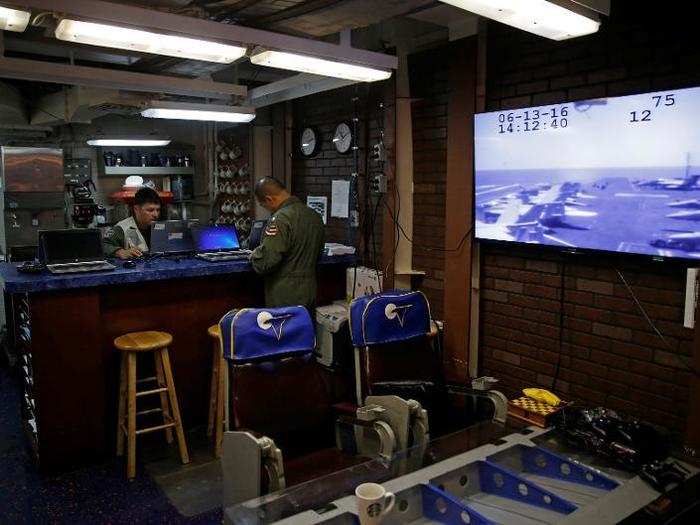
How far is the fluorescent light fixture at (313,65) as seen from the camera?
290cm

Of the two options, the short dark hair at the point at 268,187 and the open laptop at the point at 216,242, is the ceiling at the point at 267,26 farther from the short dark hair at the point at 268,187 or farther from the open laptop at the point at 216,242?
the open laptop at the point at 216,242

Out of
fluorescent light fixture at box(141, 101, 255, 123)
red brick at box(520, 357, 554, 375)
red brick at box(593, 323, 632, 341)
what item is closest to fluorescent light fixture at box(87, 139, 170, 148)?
fluorescent light fixture at box(141, 101, 255, 123)

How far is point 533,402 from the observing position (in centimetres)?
255

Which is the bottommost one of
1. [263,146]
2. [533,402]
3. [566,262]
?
[533,402]

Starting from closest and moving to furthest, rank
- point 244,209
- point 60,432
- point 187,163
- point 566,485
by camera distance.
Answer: point 566,485 < point 60,432 < point 244,209 < point 187,163

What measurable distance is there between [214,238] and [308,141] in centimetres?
184

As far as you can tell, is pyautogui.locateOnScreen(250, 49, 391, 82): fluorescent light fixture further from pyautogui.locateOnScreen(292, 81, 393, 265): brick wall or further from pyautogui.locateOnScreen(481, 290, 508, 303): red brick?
pyautogui.locateOnScreen(481, 290, 508, 303): red brick

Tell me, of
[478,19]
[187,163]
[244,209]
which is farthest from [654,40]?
[187,163]

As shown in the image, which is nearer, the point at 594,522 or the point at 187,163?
the point at 594,522

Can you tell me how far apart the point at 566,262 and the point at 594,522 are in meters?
2.15

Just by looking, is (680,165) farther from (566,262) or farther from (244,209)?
(244,209)

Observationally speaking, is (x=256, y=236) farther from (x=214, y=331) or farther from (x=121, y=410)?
(x=121, y=410)

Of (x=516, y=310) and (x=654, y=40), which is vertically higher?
(x=654, y=40)

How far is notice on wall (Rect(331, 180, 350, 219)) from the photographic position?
17.0 ft
